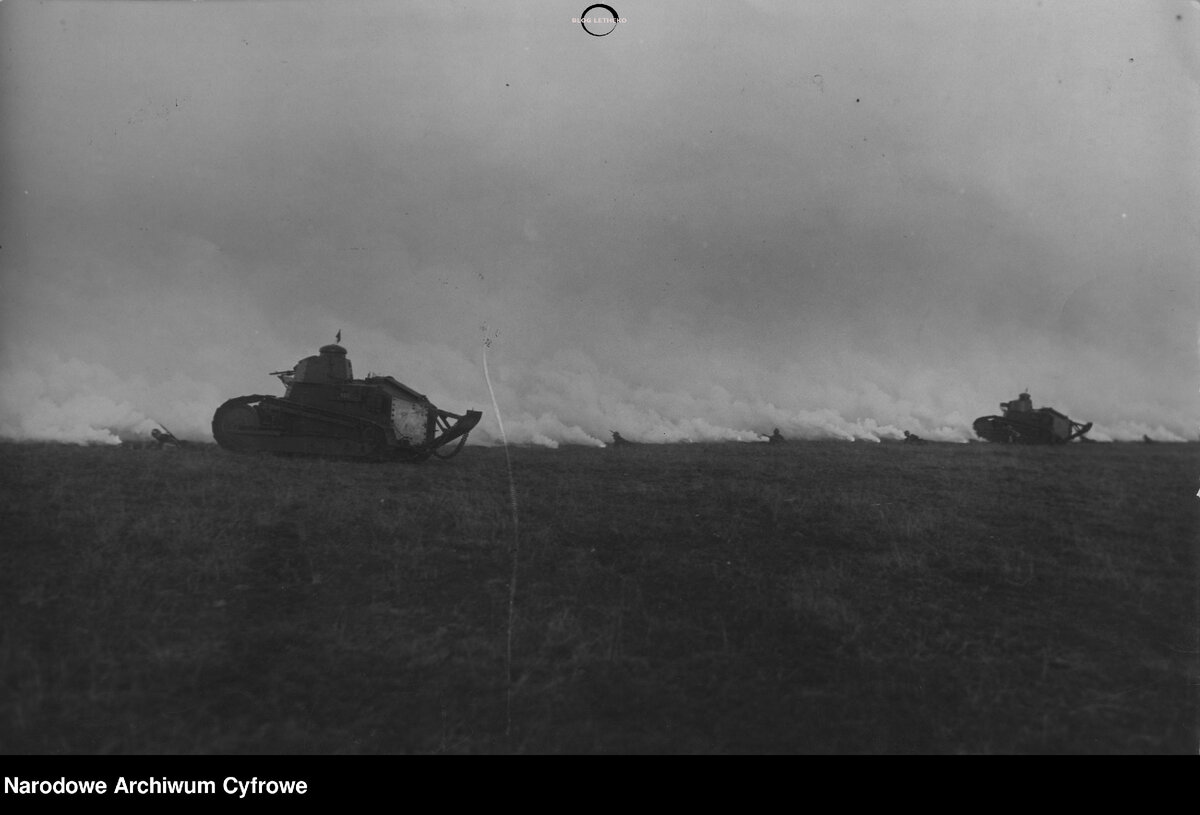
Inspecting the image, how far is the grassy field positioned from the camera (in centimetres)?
479

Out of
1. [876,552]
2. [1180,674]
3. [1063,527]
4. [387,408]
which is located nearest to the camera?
[1180,674]

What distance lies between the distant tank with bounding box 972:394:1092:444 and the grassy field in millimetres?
14417

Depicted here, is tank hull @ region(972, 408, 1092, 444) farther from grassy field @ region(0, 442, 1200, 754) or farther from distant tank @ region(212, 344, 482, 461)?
distant tank @ region(212, 344, 482, 461)

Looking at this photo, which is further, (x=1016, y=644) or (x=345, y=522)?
(x=345, y=522)

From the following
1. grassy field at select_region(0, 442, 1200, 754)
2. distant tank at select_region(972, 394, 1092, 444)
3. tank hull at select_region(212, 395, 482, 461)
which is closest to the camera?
grassy field at select_region(0, 442, 1200, 754)

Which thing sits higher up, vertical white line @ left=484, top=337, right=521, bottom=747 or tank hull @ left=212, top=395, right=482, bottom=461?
tank hull @ left=212, top=395, right=482, bottom=461

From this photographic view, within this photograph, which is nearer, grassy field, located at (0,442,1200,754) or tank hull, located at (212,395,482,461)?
grassy field, located at (0,442,1200,754)

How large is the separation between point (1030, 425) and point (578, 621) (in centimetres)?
2488

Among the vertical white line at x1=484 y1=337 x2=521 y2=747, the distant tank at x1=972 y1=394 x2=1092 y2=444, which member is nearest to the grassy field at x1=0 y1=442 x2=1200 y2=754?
the vertical white line at x1=484 y1=337 x2=521 y2=747

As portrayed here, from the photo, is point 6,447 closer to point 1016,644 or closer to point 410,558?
point 410,558
